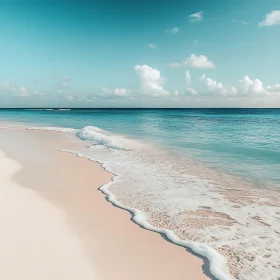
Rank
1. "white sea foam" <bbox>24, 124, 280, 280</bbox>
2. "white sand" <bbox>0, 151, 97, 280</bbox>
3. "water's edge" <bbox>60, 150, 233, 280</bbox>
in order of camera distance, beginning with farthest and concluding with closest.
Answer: "white sea foam" <bbox>24, 124, 280, 280</bbox>, "water's edge" <bbox>60, 150, 233, 280</bbox>, "white sand" <bbox>0, 151, 97, 280</bbox>

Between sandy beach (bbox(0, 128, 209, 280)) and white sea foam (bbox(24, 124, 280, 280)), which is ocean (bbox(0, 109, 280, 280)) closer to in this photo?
white sea foam (bbox(24, 124, 280, 280))

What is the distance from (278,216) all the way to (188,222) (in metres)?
2.36

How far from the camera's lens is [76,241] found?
4793 millimetres

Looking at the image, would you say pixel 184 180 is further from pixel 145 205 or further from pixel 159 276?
pixel 159 276

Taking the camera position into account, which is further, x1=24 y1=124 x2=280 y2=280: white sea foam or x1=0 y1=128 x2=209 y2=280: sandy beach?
x1=24 y1=124 x2=280 y2=280: white sea foam

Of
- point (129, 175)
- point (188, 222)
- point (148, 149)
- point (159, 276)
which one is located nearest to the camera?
point (159, 276)

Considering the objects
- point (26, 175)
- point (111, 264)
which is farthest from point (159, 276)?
point (26, 175)

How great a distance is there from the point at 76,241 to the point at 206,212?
3.34 m

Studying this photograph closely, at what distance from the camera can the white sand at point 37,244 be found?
153 inches

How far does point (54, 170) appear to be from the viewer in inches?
391

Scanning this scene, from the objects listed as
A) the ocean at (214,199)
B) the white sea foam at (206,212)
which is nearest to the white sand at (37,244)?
the white sea foam at (206,212)

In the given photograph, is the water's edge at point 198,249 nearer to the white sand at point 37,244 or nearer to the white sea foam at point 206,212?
the white sea foam at point 206,212

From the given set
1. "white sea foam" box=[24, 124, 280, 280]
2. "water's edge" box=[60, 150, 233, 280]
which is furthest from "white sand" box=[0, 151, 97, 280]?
"white sea foam" box=[24, 124, 280, 280]

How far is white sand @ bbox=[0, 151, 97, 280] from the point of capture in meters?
3.88
